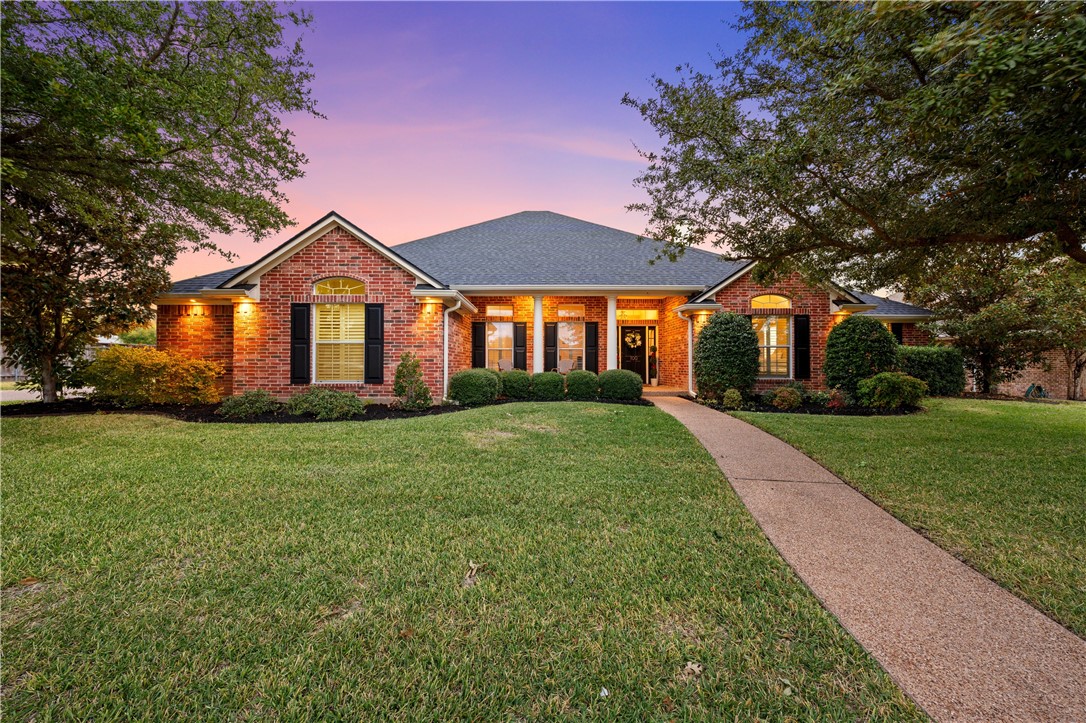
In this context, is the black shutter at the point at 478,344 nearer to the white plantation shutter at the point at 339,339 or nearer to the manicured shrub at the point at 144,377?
the white plantation shutter at the point at 339,339

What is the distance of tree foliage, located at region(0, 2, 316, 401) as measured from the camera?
521 centimetres

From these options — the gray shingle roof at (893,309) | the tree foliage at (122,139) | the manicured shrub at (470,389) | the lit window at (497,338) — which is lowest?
the manicured shrub at (470,389)

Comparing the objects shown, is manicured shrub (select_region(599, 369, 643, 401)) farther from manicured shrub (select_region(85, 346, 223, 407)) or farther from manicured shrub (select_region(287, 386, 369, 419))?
manicured shrub (select_region(85, 346, 223, 407))

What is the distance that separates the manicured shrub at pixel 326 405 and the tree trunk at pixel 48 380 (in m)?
6.11

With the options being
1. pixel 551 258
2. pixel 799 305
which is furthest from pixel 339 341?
pixel 799 305

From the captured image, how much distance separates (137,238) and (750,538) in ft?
45.4

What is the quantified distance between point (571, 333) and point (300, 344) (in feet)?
25.3

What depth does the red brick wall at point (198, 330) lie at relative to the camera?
11.1 meters

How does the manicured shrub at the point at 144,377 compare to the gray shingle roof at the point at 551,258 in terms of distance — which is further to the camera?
the gray shingle roof at the point at 551,258

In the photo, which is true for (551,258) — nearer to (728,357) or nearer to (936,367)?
(728,357)

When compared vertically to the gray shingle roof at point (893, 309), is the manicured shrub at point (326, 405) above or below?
below

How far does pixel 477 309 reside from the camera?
12.9 m

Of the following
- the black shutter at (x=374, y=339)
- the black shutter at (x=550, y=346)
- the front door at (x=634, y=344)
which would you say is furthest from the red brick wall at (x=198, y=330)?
the front door at (x=634, y=344)

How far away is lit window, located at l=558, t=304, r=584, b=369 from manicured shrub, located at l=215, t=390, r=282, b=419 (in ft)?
26.1
